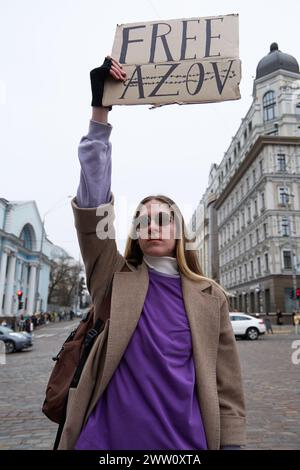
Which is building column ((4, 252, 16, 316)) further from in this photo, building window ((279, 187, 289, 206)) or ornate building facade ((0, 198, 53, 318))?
building window ((279, 187, 289, 206))

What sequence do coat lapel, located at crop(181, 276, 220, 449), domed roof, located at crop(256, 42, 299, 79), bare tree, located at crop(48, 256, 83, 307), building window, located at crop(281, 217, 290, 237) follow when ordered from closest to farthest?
1. coat lapel, located at crop(181, 276, 220, 449)
2. building window, located at crop(281, 217, 290, 237)
3. domed roof, located at crop(256, 42, 299, 79)
4. bare tree, located at crop(48, 256, 83, 307)

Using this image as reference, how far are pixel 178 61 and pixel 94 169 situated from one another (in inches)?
33.7

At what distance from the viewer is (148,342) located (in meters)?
1.61

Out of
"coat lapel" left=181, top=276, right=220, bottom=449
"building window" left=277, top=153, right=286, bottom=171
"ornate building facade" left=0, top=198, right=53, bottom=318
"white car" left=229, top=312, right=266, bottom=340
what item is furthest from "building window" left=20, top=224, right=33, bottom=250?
"coat lapel" left=181, top=276, right=220, bottom=449

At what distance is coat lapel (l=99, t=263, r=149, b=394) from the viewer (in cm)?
156

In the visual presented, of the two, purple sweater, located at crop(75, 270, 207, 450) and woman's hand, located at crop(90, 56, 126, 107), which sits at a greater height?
woman's hand, located at crop(90, 56, 126, 107)

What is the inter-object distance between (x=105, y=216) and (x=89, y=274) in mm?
284

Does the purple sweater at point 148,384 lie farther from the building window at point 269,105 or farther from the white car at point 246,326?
the building window at point 269,105

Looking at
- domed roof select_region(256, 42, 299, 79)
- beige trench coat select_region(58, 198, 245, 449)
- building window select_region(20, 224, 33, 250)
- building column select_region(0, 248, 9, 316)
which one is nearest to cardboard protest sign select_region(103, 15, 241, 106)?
beige trench coat select_region(58, 198, 245, 449)

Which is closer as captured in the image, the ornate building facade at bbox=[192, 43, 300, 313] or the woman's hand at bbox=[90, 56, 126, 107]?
the woman's hand at bbox=[90, 56, 126, 107]

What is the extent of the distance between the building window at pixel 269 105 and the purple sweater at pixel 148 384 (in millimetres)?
45687

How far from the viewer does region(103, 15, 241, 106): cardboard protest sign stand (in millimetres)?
1991

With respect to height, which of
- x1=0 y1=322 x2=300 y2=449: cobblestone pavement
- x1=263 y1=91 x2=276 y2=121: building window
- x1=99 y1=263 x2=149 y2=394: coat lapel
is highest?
x1=263 y1=91 x2=276 y2=121: building window

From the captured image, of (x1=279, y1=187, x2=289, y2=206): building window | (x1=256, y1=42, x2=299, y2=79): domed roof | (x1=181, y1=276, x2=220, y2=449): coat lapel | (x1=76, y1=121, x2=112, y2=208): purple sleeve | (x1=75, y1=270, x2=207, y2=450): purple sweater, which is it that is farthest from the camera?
(x1=256, y1=42, x2=299, y2=79): domed roof
